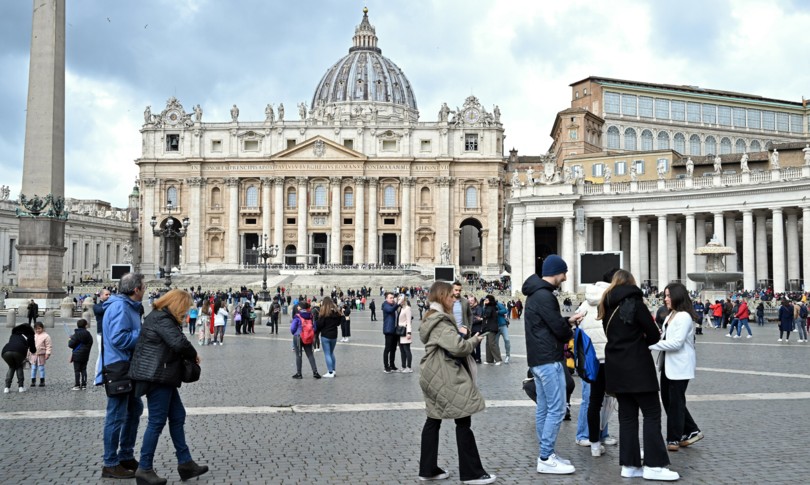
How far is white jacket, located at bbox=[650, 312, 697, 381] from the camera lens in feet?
23.9

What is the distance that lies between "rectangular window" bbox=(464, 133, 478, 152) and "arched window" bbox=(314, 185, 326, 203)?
16.5m

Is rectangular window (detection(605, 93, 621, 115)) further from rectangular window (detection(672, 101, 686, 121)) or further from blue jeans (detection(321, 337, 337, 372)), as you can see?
blue jeans (detection(321, 337, 337, 372))

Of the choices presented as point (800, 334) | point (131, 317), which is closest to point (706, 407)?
point (131, 317)

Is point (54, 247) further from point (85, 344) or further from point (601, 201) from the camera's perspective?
point (601, 201)

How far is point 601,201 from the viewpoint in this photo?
42500 mm

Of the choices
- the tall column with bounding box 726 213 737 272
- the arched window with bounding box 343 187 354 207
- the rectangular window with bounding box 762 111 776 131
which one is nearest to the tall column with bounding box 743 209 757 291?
the tall column with bounding box 726 213 737 272

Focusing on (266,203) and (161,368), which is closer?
(161,368)

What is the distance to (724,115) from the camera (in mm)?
71000

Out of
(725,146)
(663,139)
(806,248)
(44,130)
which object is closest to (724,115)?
(725,146)

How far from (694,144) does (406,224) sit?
30.3 meters

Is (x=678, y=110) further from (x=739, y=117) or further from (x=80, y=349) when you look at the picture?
(x=80, y=349)

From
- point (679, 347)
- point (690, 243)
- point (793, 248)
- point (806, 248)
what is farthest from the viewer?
point (690, 243)

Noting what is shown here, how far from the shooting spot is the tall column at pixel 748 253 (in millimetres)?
37281

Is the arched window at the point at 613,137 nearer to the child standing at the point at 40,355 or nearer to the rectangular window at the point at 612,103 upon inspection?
the rectangular window at the point at 612,103
